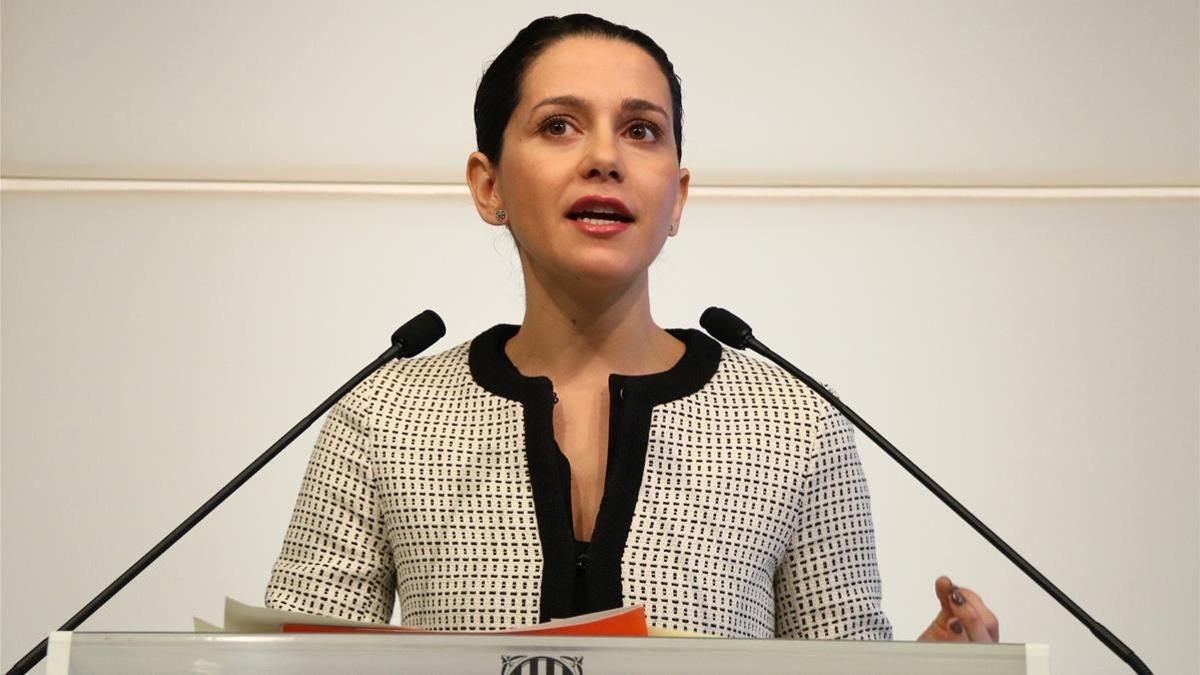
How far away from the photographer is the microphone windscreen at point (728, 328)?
4.77 feet

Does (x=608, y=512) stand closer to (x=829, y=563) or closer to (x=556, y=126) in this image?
(x=829, y=563)

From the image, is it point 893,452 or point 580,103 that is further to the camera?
point 580,103

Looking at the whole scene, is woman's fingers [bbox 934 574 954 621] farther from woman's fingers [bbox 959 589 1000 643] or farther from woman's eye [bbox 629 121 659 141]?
woman's eye [bbox 629 121 659 141]

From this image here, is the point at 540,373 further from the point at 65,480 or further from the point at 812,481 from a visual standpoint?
the point at 65,480

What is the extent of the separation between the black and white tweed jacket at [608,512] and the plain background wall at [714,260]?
920 millimetres

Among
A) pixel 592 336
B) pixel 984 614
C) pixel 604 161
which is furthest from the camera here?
pixel 592 336

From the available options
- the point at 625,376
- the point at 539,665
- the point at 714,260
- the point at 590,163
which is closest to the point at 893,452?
the point at 625,376

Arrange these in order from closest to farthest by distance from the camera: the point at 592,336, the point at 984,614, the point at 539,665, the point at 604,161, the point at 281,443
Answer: the point at 539,665 < the point at 984,614 < the point at 281,443 < the point at 604,161 < the point at 592,336

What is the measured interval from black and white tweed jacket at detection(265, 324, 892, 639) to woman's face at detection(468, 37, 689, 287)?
0.42 feet

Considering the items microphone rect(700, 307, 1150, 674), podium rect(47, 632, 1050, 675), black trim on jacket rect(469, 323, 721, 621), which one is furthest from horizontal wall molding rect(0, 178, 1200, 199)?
podium rect(47, 632, 1050, 675)

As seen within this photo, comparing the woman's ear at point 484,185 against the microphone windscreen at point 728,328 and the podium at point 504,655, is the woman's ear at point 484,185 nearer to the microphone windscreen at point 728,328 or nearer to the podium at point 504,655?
the microphone windscreen at point 728,328

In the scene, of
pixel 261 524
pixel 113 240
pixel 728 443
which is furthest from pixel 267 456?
pixel 113 240

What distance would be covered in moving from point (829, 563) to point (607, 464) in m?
0.24

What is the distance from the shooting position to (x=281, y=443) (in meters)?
A: 1.35
